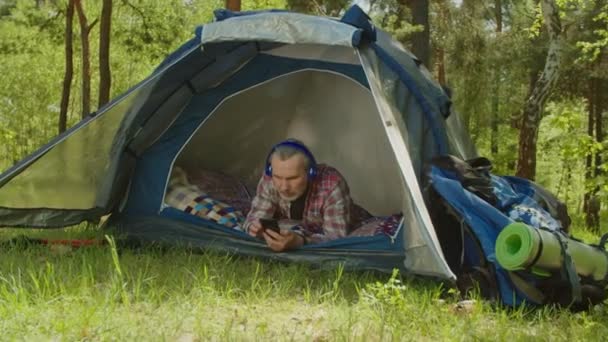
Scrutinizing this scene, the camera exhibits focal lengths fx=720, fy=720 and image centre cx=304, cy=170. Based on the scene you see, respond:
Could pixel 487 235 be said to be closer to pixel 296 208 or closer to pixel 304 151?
pixel 304 151

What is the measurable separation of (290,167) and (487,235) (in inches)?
48.0

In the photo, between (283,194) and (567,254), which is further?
(283,194)

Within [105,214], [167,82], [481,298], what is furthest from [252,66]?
[481,298]

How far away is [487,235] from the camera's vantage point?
10.0 ft

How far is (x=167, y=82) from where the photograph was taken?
4.28m

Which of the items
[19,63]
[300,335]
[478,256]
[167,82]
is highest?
[19,63]

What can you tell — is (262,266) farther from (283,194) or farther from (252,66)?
(252,66)

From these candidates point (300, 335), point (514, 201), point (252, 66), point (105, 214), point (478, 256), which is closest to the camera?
point (300, 335)

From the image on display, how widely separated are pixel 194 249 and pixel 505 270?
1.69 m

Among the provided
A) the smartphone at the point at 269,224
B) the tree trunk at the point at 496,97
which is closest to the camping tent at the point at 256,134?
the smartphone at the point at 269,224

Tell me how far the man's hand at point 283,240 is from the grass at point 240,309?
23cm

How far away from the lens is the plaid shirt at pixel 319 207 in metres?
3.91

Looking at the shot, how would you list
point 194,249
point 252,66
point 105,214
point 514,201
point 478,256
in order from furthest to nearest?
point 252,66, point 105,214, point 194,249, point 514,201, point 478,256

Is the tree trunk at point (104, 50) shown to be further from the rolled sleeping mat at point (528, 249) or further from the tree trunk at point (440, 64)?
the tree trunk at point (440, 64)
